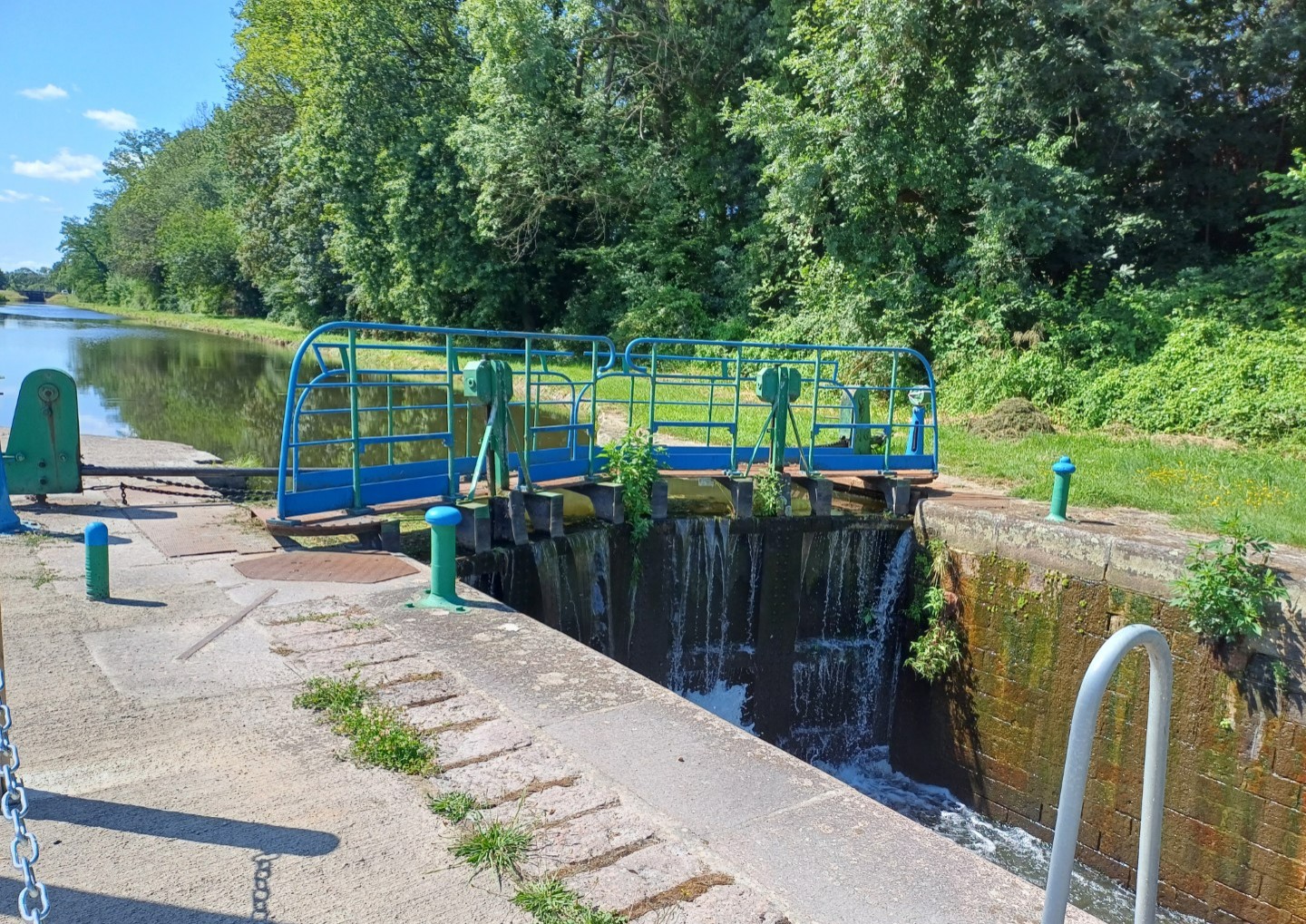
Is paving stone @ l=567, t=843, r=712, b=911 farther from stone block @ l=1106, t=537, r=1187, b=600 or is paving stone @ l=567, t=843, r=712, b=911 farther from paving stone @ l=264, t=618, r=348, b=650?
stone block @ l=1106, t=537, r=1187, b=600

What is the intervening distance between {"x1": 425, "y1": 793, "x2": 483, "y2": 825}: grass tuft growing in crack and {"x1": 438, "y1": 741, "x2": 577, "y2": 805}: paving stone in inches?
2.2

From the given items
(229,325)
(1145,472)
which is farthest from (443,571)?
(229,325)

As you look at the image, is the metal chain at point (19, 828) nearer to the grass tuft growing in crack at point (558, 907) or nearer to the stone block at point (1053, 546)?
the grass tuft growing in crack at point (558, 907)

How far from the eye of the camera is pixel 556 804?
350 centimetres

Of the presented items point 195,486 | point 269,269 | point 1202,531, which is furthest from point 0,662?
point 269,269

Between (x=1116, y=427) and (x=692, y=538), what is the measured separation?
8.81 metres

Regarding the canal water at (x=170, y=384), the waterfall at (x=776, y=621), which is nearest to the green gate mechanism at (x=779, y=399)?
the waterfall at (x=776, y=621)

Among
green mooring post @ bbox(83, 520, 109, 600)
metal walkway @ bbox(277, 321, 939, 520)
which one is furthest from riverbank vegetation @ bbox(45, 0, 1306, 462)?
green mooring post @ bbox(83, 520, 109, 600)

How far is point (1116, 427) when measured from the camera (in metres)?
14.5

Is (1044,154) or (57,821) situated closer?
(57,821)

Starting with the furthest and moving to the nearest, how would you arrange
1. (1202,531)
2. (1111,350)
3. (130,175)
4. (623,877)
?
(130,175)
(1111,350)
(1202,531)
(623,877)

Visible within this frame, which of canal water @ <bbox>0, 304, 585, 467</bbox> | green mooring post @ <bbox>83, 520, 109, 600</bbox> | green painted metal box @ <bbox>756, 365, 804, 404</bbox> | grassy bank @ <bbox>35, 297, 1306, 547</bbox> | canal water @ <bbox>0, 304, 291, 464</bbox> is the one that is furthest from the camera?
canal water @ <bbox>0, 304, 291, 464</bbox>

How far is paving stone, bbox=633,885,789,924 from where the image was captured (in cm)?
287

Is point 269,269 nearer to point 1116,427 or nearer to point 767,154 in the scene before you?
point 767,154
